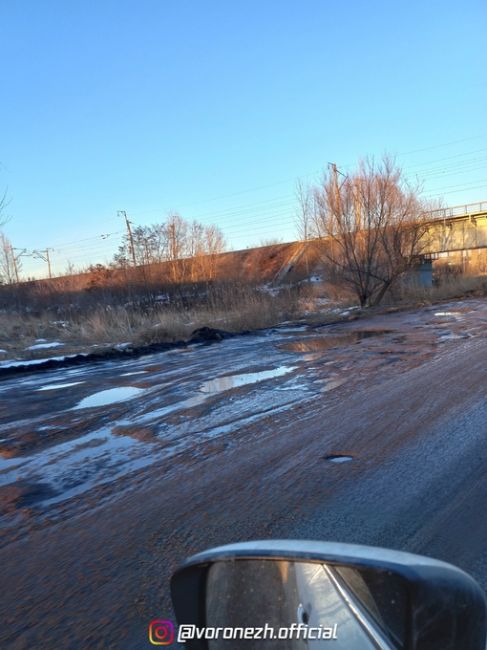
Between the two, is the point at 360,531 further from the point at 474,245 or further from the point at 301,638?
the point at 474,245

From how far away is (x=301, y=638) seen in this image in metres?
1.30

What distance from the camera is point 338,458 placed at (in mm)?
4688

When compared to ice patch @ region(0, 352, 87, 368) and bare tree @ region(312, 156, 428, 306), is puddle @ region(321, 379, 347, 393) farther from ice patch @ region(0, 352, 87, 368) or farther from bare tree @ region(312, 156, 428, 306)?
bare tree @ region(312, 156, 428, 306)

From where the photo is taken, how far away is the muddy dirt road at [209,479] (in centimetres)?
294

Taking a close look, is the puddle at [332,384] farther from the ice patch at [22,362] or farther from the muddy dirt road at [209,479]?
the ice patch at [22,362]

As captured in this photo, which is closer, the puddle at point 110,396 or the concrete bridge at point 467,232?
the puddle at point 110,396

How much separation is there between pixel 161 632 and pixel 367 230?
79.1 ft

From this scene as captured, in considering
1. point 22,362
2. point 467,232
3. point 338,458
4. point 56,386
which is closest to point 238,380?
point 56,386

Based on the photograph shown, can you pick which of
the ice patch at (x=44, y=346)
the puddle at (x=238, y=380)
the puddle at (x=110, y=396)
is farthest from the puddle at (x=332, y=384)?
the ice patch at (x=44, y=346)

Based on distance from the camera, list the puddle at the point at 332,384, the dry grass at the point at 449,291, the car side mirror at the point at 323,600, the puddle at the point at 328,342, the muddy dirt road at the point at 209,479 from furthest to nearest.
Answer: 1. the dry grass at the point at 449,291
2. the puddle at the point at 328,342
3. the puddle at the point at 332,384
4. the muddy dirt road at the point at 209,479
5. the car side mirror at the point at 323,600

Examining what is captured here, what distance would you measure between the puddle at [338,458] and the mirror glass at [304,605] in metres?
3.33

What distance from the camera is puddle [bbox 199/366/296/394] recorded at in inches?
330

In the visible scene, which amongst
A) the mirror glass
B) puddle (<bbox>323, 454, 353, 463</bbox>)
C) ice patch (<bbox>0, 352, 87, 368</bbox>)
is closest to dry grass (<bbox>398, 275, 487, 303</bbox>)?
ice patch (<bbox>0, 352, 87, 368</bbox>)

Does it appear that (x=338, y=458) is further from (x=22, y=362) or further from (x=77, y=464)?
(x=22, y=362)
